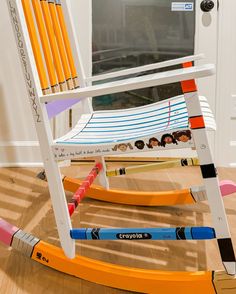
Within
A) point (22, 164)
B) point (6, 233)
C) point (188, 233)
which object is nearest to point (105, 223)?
point (6, 233)

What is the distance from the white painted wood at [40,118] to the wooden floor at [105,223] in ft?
0.40

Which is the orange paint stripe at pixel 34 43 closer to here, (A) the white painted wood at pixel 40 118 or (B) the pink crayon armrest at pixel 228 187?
(A) the white painted wood at pixel 40 118

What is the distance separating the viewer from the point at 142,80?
0.75m

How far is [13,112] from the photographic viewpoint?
5.98 ft

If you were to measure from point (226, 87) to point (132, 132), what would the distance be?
1.05 metres

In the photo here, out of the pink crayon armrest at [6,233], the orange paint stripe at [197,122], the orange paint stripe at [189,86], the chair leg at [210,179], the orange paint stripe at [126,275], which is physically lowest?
the orange paint stripe at [126,275]

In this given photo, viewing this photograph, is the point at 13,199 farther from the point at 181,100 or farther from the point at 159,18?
the point at 159,18

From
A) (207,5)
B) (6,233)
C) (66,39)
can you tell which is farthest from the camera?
(207,5)

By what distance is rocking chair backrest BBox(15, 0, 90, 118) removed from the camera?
0.94 m

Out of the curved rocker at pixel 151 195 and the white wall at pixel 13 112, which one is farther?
the white wall at pixel 13 112

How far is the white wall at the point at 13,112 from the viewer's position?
1.75 metres

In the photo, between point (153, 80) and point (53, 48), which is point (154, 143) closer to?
point (153, 80)

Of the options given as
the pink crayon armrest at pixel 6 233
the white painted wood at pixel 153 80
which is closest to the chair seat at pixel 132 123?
the white painted wood at pixel 153 80

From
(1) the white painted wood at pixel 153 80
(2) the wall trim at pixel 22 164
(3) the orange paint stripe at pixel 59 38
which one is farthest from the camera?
(2) the wall trim at pixel 22 164
